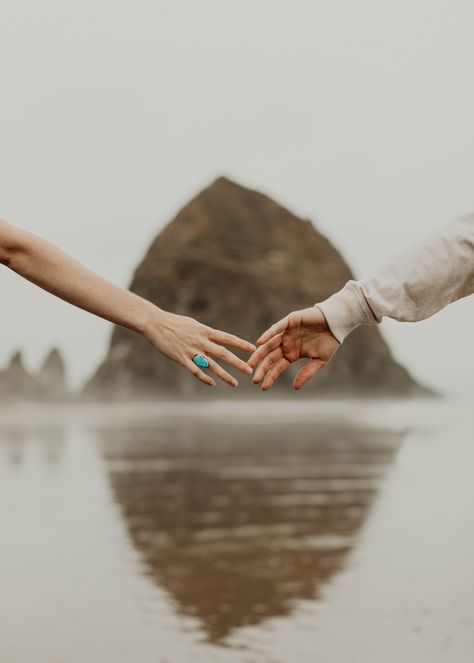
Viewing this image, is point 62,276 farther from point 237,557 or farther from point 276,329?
point 237,557

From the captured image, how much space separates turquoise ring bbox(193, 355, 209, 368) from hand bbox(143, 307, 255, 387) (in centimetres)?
2

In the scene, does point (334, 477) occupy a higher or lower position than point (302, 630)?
lower

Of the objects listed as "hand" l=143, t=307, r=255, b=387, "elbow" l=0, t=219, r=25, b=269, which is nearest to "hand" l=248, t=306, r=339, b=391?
"hand" l=143, t=307, r=255, b=387

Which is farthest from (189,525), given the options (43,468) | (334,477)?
(43,468)

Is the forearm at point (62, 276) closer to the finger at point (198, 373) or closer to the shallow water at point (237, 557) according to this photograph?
the finger at point (198, 373)

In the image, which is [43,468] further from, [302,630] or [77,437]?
[302,630]

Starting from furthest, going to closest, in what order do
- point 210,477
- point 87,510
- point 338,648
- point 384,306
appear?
point 210,477 < point 87,510 < point 338,648 < point 384,306

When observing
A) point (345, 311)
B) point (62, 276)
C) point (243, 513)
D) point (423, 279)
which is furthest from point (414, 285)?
point (243, 513)

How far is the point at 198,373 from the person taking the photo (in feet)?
16.8

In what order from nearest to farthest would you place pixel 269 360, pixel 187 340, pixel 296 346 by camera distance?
pixel 187 340, pixel 296 346, pixel 269 360

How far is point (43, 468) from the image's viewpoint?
96.8 metres

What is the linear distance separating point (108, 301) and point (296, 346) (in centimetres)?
107

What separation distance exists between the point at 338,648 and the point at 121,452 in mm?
69230

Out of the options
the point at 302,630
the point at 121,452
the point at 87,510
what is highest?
the point at 302,630
